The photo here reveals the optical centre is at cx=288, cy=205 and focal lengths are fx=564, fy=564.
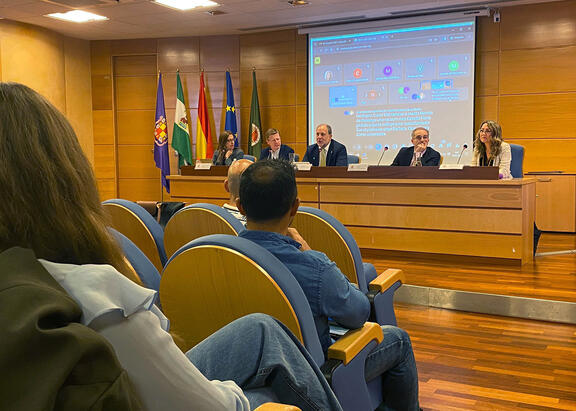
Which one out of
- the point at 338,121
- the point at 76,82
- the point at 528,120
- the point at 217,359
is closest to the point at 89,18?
the point at 76,82

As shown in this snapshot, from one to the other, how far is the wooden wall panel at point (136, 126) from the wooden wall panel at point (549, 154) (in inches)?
242

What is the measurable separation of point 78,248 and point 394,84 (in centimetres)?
798

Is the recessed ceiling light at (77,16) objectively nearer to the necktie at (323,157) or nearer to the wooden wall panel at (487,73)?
the necktie at (323,157)

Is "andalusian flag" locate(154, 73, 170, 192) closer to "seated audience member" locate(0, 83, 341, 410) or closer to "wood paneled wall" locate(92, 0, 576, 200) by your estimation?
"wood paneled wall" locate(92, 0, 576, 200)

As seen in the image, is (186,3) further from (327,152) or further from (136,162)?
(136,162)

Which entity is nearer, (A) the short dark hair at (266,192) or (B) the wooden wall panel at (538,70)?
(A) the short dark hair at (266,192)

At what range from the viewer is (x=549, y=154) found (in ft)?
24.9

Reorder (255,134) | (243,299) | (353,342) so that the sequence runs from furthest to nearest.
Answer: (255,134)
(353,342)
(243,299)

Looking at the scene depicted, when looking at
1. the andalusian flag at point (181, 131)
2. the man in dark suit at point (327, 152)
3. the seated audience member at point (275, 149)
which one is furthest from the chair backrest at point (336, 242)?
the andalusian flag at point (181, 131)

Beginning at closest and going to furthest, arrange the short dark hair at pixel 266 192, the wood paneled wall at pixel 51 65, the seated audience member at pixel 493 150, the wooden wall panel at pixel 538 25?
the short dark hair at pixel 266 192
the seated audience member at pixel 493 150
the wooden wall panel at pixel 538 25
the wood paneled wall at pixel 51 65

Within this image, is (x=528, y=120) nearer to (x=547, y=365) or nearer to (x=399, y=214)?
(x=399, y=214)

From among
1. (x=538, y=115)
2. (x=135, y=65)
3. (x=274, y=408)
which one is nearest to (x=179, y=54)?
(x=135, y=65)

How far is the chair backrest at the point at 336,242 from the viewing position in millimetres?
2295

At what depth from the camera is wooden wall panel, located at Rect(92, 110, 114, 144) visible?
1032 cm
